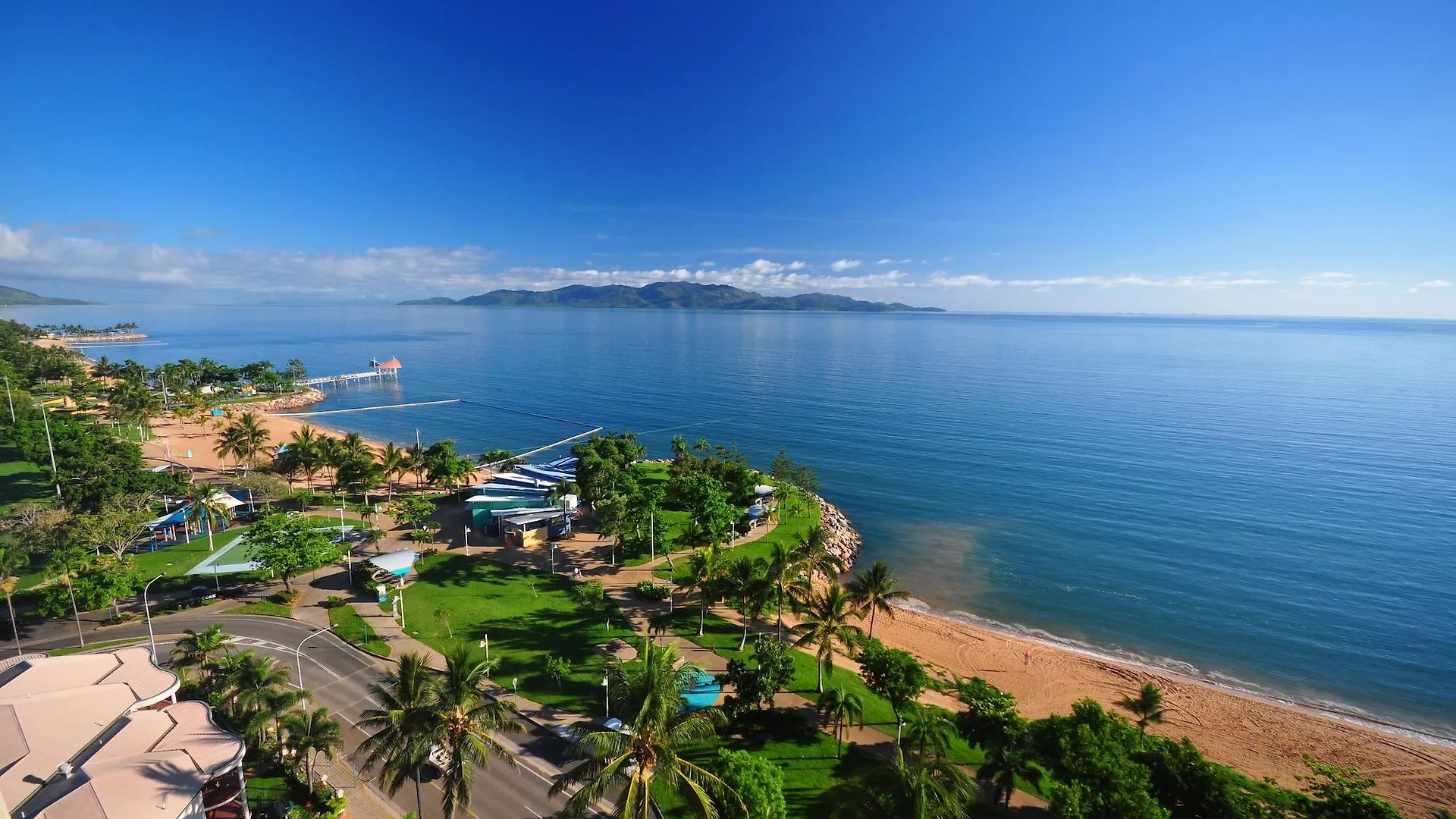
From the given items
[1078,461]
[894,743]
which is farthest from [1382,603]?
[894,743]

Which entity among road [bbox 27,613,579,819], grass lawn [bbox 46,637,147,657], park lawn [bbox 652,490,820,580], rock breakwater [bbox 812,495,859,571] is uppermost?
grass lawn [bbox 46,637,147,657]

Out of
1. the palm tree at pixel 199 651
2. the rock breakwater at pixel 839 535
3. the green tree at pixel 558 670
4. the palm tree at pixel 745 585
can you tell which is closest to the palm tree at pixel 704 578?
the palm tree at pixel 745 585

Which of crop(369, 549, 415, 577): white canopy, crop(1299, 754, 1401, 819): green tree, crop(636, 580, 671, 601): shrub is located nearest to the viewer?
crop(1299, 754, 1401, 819): green tree

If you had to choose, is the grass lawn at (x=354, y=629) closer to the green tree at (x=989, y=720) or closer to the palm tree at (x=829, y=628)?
the palm tree at (x=829, y=628)

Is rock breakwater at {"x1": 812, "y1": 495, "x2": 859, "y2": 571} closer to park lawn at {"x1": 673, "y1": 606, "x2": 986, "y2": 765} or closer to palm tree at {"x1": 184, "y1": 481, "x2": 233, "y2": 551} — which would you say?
park lawn at {"x1": 673, "y1": 606, "x2": 986, "y2": 765}

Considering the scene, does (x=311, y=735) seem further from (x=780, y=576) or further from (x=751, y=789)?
(x=780, y=576)

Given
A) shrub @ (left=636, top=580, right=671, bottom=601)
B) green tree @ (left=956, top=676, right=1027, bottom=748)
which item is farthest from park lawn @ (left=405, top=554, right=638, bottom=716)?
green tree @ (left=956, top=676, right=1027, bottom=748)

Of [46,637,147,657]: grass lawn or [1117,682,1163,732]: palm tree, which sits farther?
[46,637,147,657]: grass lawn
